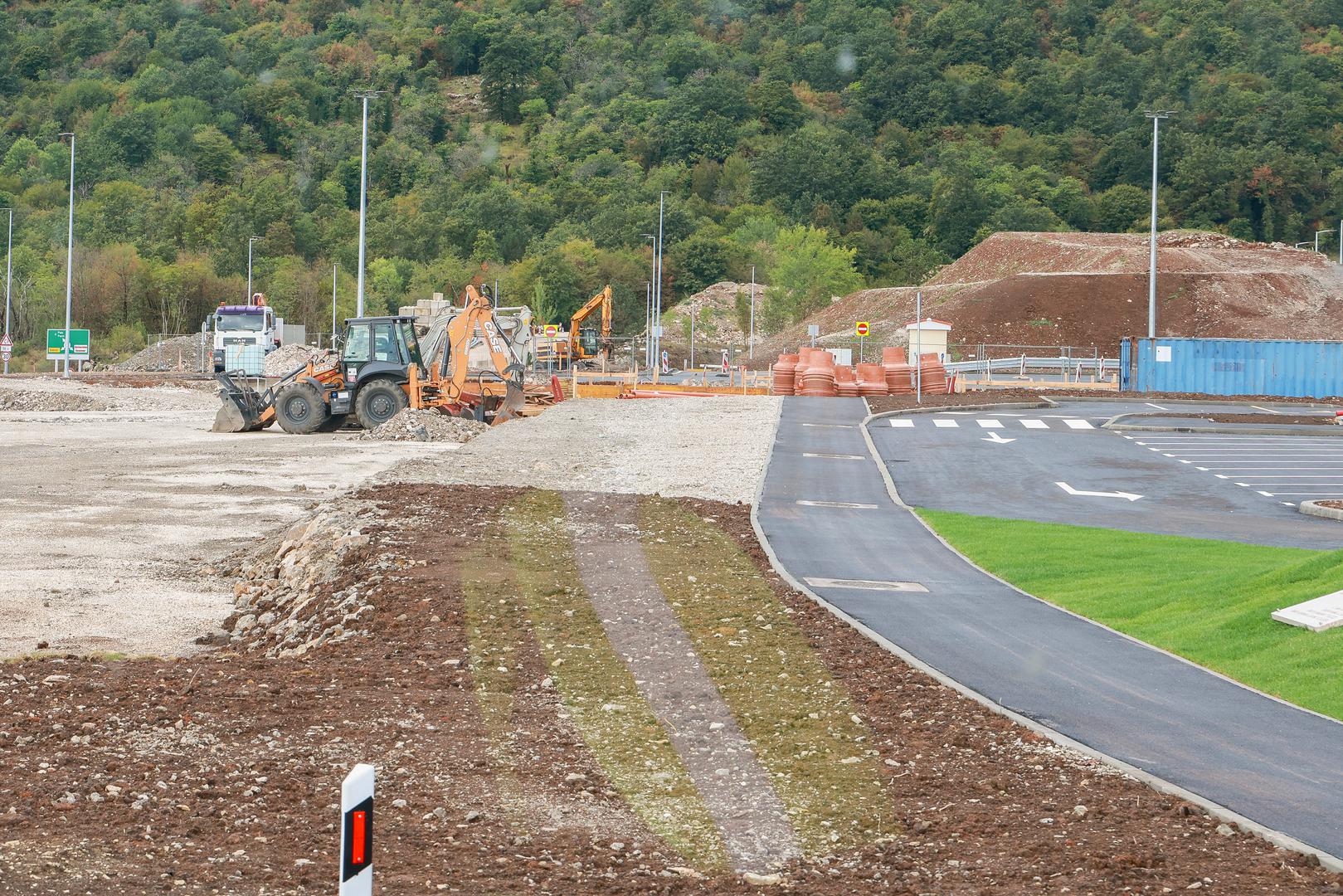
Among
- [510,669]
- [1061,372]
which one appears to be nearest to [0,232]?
[1061,372]

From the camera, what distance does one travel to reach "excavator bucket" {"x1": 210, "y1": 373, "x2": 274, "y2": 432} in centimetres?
4138

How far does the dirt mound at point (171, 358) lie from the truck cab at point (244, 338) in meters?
15.4

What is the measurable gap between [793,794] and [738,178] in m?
146

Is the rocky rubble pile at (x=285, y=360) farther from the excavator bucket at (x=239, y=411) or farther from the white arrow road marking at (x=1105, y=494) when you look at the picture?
the white arrow road marking at (x=1105, y=494)

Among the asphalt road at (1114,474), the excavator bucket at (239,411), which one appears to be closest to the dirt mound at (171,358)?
the excavator bucket at (239,411)

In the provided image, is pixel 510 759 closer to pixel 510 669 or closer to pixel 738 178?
pixel 510 669

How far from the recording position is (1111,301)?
311 ft

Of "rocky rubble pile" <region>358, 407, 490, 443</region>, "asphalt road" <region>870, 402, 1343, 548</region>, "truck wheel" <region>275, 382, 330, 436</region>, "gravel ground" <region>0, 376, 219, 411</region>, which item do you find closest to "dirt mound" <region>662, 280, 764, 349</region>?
"gravel ground" <region>0, 376, 219, 411</region>

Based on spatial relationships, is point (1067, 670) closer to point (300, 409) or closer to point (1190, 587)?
point (1190, 587)

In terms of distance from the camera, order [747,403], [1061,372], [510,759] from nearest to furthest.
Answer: [510,759], [747,403], [1061,372]

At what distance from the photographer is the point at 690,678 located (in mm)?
13250

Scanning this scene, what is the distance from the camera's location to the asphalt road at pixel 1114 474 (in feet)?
86.9

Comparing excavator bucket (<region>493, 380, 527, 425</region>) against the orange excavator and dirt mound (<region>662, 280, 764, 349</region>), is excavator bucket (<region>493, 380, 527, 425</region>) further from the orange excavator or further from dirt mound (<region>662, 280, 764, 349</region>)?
dirt mound (<region>662, 280, 764, 349</region>)

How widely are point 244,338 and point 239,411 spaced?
26.0m
